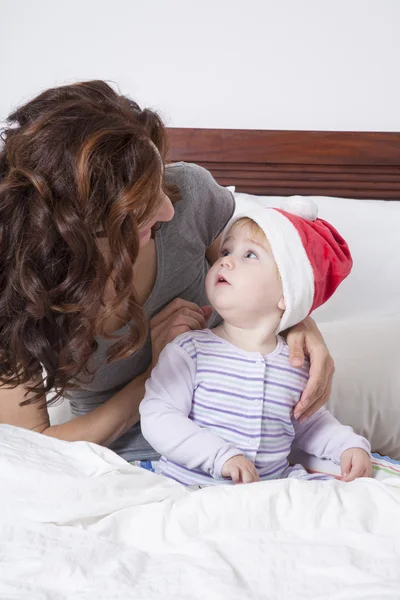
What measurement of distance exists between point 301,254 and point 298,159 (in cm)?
101

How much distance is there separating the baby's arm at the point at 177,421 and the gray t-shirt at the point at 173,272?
15 centimetres

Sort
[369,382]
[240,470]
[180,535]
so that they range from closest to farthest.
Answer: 1. [180,535]
2. [240,470]
3. [369,382]

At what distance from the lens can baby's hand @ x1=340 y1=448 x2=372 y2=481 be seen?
122 centimetres

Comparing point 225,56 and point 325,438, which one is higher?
point 225,56

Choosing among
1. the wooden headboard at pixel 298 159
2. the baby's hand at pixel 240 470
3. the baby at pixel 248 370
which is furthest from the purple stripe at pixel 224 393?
the wooden headboard at pixel 298 159

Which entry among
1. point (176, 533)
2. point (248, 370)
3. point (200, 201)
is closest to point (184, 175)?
point (200, 201)

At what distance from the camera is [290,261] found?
123cm

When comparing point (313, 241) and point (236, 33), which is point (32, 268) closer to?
point (313, 241)

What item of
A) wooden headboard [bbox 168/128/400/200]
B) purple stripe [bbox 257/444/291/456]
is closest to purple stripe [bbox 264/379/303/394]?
purple stripe [bbox 257/444/291/456]

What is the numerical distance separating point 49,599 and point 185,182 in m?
0.87

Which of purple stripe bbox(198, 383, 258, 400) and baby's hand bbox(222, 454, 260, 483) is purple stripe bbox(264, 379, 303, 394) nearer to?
purple stripe bbox(198, 383, 258, 400)

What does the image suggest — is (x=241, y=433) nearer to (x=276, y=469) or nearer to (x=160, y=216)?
(x=276, y=469)

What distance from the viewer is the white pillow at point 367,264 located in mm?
1963

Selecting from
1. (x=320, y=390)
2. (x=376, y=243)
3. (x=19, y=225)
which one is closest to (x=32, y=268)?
(x=19, y=225)
